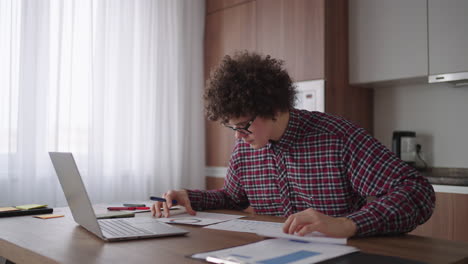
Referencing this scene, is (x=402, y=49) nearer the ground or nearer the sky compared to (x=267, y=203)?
nearer the sky

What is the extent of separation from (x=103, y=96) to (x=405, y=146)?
217 centimetres

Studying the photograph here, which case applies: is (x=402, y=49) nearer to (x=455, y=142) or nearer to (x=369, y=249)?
(x=455, y=142)

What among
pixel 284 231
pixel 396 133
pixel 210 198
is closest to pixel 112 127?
pixel 210 198

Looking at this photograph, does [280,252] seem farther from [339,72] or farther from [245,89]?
[339,72]

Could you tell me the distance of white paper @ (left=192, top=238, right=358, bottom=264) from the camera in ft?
2.80

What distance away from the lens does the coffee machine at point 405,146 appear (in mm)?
3039

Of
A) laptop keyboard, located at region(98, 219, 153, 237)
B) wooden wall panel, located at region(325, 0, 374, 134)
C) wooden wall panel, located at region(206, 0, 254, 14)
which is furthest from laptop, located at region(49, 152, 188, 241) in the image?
wooden wall panel, located at region(206, 0, 254, 14)

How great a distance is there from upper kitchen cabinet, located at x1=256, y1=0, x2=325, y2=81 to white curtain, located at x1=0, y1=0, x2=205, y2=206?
28.2 inches

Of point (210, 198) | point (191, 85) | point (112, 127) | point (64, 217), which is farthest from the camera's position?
point (191, 85)

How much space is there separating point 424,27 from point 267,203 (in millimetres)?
1801

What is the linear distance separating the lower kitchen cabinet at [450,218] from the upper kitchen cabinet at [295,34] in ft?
3.62

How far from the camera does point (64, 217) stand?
1489mm

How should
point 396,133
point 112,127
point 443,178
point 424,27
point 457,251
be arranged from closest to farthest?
point 457,251 → point 443,178 → point 424,27 → point 396,133 → point 112,127

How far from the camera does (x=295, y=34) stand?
3.21 m
